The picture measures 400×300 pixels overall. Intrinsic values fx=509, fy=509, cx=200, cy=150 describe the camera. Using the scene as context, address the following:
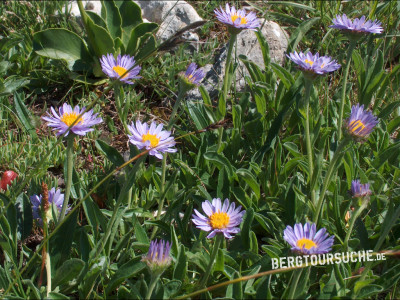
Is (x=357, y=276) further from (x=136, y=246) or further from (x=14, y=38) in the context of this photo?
(x=14, y=38)

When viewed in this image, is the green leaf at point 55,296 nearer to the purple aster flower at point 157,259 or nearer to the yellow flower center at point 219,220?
the purple aster flower at point 157,259

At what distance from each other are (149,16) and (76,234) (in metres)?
2.38

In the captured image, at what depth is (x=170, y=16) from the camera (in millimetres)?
3939

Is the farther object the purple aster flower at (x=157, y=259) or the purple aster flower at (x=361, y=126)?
the purple aster flower at (x=361, y=126)

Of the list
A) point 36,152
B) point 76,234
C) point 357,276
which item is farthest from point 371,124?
point 36,152

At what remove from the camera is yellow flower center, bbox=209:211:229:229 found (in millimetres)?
1842

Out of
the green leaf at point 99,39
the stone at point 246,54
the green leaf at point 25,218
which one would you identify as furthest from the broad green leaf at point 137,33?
the green leaf at point 25,218

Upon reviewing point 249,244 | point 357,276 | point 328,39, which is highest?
point 328,39

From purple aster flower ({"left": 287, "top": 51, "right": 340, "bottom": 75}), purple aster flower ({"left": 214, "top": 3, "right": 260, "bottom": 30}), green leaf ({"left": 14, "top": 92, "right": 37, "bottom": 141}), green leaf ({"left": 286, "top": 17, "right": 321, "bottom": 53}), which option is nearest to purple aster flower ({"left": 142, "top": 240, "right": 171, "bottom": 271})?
purple aster flower ({"left": 287, "top": 51, "right": 340, "bottom": 75})

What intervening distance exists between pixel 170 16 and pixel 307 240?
2.61 meters

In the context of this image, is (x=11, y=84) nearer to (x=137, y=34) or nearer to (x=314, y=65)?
(x=137, y=34)

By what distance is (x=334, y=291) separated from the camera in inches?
75.8

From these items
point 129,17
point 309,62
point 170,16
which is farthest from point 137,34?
point 309,62

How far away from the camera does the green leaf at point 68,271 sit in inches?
73.5
